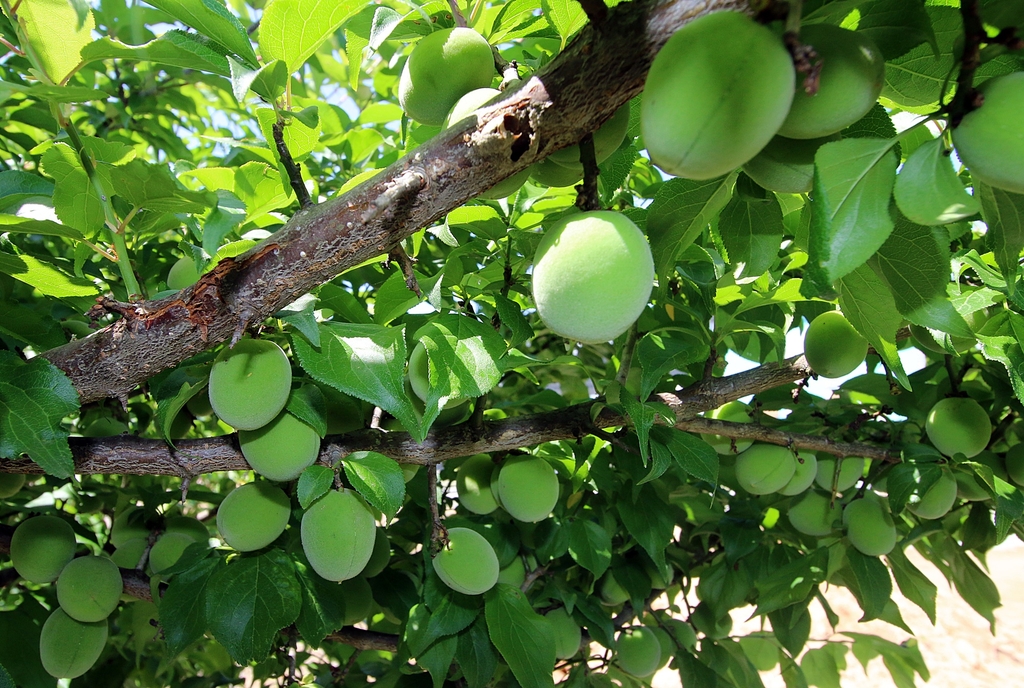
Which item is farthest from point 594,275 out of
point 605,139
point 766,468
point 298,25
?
point 766,468

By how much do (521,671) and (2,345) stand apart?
879 millimetres

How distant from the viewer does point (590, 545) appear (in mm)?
1204

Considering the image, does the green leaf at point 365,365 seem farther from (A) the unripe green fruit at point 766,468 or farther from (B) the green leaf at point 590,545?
(A) the unripe green fruit at point 766,468

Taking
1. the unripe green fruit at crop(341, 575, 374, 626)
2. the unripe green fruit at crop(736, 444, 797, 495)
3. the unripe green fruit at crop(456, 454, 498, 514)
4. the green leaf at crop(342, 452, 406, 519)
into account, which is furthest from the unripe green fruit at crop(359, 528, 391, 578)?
the unripe green fruit at crop(736, 444, 797, 495)

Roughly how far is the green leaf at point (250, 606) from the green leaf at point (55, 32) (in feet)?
2.34

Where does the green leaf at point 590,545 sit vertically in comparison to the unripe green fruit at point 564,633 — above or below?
above

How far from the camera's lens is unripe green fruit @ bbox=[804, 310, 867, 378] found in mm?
902

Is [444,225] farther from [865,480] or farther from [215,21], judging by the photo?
[865,480]

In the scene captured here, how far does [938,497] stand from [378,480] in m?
0.99

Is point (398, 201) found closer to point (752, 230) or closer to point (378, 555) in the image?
point (752, 230)

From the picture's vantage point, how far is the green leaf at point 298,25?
600 mm

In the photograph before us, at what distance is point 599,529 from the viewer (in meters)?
1.23

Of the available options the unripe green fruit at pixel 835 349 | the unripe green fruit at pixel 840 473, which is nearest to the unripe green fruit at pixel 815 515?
the unripe green fruit at pixel 840 473

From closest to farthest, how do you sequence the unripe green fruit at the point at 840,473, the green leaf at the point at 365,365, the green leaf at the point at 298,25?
1. the green leaf at the point at 298,25
2. the green leaf at the point at 365,365
3. the unripe green fruit at the point at 840,473
